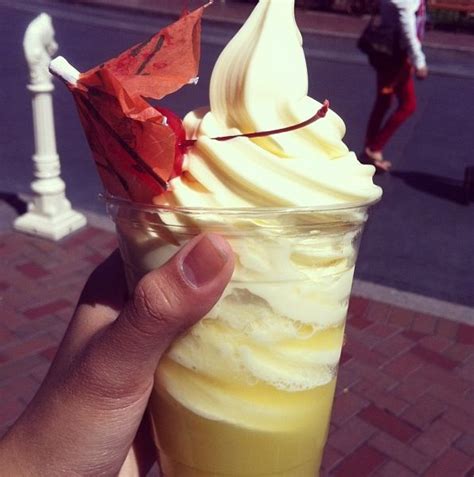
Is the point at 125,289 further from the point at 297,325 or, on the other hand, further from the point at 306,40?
the point at 306,40

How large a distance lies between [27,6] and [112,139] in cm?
1609

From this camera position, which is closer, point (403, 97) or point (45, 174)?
point (45, 174)

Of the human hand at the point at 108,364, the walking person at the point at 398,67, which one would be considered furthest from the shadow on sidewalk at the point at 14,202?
the human hand at the point at 108,364

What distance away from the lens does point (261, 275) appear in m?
1.25

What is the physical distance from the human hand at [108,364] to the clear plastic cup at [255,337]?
4cm

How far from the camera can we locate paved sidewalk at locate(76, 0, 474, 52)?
573 inches

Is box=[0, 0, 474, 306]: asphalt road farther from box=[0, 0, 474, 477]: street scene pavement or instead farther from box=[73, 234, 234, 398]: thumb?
box=[73, 234, 234, 398]: thumb

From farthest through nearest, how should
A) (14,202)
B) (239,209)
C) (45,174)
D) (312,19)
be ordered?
1. (312,19)
2. (14,202)
3. (45,174)
4. (239,209)

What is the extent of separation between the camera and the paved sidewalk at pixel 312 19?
47.8ft

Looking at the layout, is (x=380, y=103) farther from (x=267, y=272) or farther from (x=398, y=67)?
(x=267, y=272)

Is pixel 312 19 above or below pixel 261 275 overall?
below

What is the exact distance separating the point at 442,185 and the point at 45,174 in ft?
11.8

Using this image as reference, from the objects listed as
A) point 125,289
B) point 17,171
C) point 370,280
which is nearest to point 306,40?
point 17,171

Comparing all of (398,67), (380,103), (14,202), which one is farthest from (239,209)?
(380,103)
